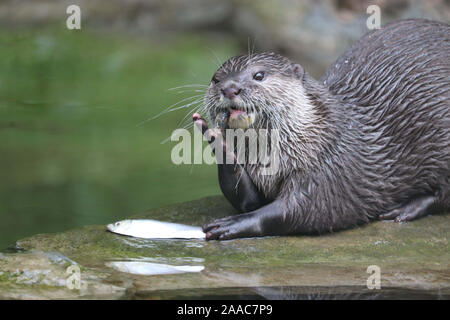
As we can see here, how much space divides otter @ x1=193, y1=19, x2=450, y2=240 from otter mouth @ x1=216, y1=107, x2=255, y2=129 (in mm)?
10

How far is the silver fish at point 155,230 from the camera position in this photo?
12.3 ft

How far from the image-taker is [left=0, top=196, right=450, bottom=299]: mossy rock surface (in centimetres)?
305

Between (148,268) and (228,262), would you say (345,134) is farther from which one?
(148,268)

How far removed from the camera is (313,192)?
3.78m

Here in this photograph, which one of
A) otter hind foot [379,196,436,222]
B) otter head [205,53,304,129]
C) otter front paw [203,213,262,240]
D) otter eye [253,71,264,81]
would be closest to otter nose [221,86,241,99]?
otter head [205,53,304,129]

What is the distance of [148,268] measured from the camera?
3.30 m

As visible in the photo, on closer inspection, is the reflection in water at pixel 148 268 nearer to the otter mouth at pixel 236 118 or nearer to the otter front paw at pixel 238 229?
the otter front paw at pixel 238 229

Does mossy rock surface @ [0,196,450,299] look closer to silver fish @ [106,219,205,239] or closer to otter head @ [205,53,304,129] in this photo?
silver fish @ [106,219,205,239]

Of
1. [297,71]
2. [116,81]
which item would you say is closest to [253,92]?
[297,71]

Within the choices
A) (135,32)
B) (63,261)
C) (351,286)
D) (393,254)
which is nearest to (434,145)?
(393,254)

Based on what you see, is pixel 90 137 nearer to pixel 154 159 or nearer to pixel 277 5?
pixel 154 159

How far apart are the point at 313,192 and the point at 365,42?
3.53 ft

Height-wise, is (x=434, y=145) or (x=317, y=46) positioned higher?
(x=317, y=46)
